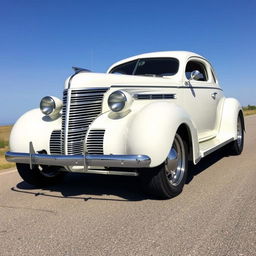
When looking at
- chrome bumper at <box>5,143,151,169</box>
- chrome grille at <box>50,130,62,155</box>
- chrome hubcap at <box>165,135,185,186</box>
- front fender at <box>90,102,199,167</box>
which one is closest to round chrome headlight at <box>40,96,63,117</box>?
chrome grille at <box>50,130,62,155</box>

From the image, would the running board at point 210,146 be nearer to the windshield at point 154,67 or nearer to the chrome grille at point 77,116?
the windshield at point 154,67

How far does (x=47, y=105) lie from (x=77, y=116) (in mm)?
824

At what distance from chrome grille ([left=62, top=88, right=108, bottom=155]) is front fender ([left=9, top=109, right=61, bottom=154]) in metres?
0.42

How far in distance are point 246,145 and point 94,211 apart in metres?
5.97

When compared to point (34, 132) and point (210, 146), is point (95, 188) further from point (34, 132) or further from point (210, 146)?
point (210, 146)

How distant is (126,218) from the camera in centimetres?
339

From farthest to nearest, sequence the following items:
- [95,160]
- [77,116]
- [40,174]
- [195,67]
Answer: [195,67] < [40,174] < [77,116] < [95,160]

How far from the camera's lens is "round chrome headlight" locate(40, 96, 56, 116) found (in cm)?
467

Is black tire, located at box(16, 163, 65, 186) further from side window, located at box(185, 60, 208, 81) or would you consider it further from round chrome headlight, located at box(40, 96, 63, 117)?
side window, located at box(185, 60, 208, 81)

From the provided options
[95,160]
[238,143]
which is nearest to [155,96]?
[95,160]

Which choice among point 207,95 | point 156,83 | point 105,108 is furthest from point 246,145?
point 105,108

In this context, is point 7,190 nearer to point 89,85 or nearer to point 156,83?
point 89,85

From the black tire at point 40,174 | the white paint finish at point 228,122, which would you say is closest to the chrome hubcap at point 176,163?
the black tire at point 40,174

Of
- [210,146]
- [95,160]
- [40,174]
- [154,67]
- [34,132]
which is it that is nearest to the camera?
[95,160]
